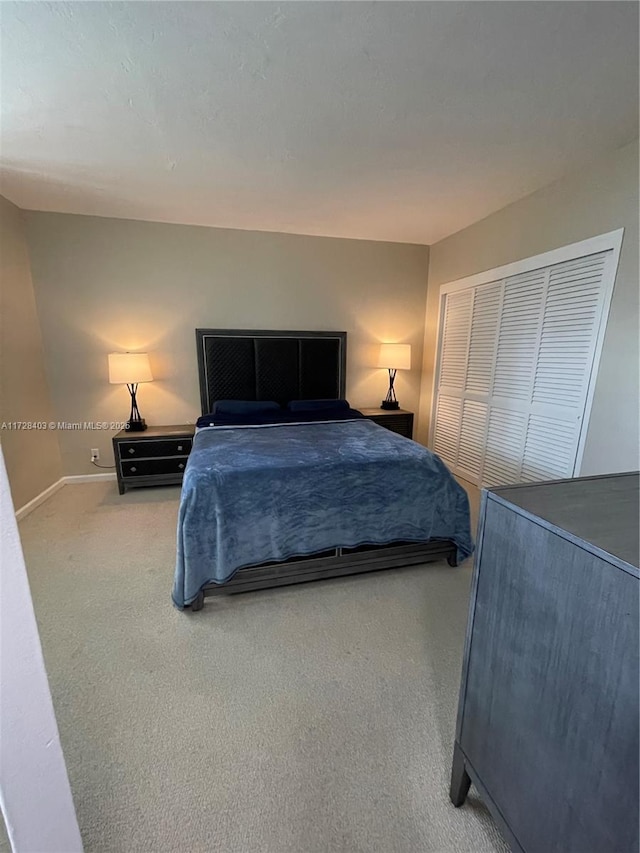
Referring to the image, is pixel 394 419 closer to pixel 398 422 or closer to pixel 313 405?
pixel 398 422

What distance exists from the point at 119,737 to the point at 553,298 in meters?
3.44

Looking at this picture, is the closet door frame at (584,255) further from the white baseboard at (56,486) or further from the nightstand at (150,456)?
the white baseboard at (56,486)

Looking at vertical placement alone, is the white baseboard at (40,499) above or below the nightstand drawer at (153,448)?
below

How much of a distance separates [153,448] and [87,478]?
0.90 m

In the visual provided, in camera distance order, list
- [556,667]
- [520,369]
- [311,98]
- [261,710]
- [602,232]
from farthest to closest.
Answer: [520,369] < [602,232] < [311,98] < [261,710] < [556,667]

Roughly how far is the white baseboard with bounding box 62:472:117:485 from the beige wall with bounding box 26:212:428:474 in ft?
0.18

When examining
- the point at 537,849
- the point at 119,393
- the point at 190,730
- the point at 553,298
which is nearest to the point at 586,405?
the point at 553,298

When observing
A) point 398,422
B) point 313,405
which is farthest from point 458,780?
point 398,422

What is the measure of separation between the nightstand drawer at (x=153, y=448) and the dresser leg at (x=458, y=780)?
2.97m

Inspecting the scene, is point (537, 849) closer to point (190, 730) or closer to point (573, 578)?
point (573, 578)

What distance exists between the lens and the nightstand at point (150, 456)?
10.6ft

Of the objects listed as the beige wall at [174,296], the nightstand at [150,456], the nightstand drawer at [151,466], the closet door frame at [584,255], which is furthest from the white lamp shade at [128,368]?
the closet door frame at [584,255]

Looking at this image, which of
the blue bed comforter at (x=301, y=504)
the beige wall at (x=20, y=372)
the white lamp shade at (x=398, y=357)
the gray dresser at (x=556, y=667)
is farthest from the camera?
the white lamp shade at (x=398, y=357)

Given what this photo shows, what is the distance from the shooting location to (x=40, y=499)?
3.06 m
